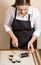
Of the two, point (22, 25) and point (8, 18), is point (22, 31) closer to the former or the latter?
point (22, 25)

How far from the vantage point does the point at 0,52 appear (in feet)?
3.70

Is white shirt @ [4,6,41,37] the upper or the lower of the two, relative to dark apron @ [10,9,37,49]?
upper

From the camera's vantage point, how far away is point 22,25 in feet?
4.30

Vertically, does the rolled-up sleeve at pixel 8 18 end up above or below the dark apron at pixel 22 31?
above

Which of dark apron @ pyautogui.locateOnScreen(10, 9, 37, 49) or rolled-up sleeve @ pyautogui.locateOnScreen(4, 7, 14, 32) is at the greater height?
rolled-up sleeve @ pyautogui.locateOnScreen(4, 7, 14, 32)

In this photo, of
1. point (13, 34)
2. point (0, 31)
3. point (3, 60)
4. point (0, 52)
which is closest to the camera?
point (3, 60)

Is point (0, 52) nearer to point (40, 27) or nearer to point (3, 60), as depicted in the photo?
point (3, 60)

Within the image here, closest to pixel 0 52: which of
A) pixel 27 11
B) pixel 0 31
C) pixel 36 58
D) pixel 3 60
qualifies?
pixel 3 60

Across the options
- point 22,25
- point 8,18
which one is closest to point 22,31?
point 22,25

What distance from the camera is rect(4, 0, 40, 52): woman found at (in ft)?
4.16

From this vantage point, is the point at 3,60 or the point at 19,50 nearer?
the point at 3,60

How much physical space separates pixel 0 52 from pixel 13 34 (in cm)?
21

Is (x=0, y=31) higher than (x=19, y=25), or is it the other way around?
(x=19, y=25)

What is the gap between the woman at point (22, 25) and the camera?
1267 millimetres
